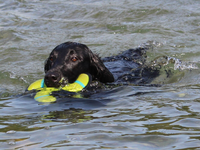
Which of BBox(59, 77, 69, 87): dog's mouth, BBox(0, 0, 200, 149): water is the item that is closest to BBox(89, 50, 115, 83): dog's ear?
BBox(0, 0, 200, 149): water

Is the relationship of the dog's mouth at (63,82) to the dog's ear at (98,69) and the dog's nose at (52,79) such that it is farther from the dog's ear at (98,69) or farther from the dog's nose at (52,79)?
the dog's ear at (98,69)

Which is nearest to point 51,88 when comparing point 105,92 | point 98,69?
point 105,92

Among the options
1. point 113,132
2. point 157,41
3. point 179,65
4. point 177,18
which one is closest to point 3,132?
point 113,132

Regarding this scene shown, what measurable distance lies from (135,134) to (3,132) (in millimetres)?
1256

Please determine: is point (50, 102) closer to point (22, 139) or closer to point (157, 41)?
point (22, 139)

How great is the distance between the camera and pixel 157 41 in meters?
9.45

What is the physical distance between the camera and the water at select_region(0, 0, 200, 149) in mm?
2980

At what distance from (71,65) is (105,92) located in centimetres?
67

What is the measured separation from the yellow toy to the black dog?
102 millimetres

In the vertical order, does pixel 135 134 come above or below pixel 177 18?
below

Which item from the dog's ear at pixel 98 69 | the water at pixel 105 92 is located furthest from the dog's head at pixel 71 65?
the water at pixel 105 92

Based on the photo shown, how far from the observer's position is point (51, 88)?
4.62m

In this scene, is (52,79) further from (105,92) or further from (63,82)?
(105,92)

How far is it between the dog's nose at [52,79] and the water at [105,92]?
1.11ft
